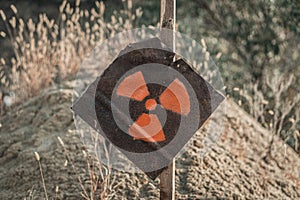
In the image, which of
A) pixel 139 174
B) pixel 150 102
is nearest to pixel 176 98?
pixel 150 102

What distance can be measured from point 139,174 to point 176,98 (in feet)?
3.35

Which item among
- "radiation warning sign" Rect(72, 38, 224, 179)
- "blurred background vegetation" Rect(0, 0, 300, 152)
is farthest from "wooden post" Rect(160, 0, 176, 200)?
"blurred background vegetation" Rect(0, 0, 300, 152)

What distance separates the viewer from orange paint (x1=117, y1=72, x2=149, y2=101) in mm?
2812

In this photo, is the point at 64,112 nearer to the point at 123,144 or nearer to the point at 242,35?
the point at 123,144

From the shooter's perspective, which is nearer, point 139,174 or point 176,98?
point 176,98

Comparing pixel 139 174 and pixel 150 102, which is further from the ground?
pixel 150 102

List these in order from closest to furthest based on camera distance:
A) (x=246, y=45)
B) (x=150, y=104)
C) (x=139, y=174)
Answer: (x=150, y=104) < (x=139, y=174) < (x=246, y=45)

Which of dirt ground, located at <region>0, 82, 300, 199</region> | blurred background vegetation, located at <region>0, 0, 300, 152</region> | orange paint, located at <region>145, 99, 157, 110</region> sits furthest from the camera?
blurred background vegetation, located at <region>0, 0, 300, 152</region>

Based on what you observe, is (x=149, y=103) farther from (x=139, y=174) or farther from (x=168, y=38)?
(x=139, y=174)

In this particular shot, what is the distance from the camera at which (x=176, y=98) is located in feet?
9.18

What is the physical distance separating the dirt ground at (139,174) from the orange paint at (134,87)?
0.73 m

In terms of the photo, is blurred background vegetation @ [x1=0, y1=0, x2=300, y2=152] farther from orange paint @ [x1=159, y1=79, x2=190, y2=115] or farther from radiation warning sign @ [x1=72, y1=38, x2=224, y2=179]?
orange paint @ [x1=159, y1=79, x2=190, y2=115]

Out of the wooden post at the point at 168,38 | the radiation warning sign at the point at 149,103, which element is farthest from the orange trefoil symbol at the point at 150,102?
the wooden post at the point at 168,38

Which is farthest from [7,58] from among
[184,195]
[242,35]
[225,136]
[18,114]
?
[184,195]
